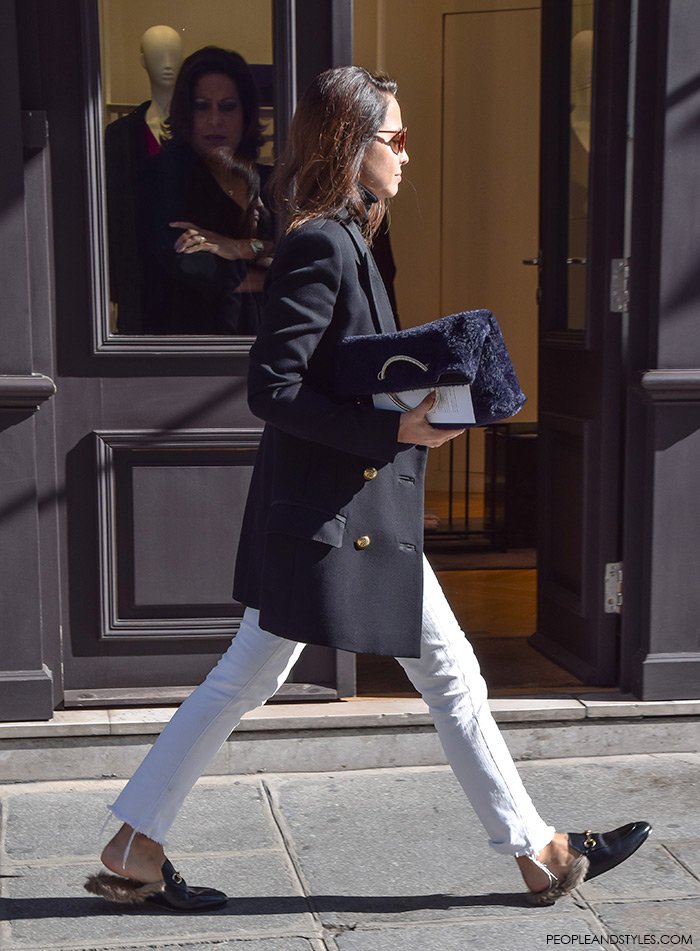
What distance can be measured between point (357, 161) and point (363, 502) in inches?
29.3

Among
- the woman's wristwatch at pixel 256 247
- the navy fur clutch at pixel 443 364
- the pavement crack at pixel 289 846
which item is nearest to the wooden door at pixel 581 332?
the woman's wristwatch at pixel 256 247

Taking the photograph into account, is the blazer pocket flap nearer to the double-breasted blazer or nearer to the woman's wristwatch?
the double-breasted blazer

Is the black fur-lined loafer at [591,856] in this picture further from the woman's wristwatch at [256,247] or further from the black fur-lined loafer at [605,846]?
the woman's wristwatch at [256,247]

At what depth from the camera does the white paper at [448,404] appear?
282 cm

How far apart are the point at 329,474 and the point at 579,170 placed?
2.20 metres

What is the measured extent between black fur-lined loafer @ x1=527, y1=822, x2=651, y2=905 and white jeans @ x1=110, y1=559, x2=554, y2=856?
4.3 inches

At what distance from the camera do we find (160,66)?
412 cm

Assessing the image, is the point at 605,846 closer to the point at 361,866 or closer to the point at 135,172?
the point at 361,866

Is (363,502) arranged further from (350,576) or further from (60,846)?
(60,846)

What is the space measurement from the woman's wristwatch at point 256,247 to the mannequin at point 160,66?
42 cm

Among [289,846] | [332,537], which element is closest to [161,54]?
[332,537]

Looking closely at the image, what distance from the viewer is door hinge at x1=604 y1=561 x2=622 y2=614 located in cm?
444

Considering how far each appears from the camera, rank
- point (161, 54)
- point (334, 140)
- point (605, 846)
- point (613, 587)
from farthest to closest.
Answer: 1. point (613, 587)
2. point (161, 54)
3. point (605, 846)
4. point (334, 140)

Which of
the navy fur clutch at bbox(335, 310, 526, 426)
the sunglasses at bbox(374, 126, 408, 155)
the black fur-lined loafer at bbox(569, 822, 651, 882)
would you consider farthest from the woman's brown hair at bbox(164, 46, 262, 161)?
the black fur-lined loafer at bbox(569, 822, 651, 882)
